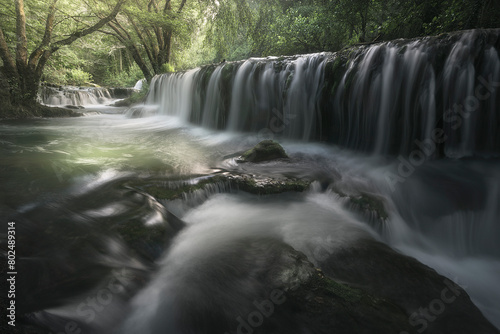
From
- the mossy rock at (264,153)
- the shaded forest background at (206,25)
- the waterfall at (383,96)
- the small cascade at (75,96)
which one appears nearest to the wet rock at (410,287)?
the mossy rock at (264,153)

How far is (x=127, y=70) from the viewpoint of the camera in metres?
23.2

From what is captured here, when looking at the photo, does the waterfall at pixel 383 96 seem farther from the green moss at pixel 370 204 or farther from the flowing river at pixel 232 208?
the green moss at pixel 370 204

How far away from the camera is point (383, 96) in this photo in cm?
395

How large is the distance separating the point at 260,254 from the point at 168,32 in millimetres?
14878

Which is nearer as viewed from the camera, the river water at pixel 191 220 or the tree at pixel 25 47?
the river water at pixel 191 220

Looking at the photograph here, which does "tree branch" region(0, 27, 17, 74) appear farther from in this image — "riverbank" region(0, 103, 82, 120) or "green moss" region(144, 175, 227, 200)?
"green moss" region(144, 175, 227, 200)

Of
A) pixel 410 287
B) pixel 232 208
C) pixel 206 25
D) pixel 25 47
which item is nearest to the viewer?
pixel 410 287

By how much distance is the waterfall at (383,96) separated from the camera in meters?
3.24

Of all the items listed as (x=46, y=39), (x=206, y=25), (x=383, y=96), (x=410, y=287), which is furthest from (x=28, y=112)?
(x=410, y=287)

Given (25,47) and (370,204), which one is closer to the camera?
(370,204)

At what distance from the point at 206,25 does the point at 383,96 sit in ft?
41.7

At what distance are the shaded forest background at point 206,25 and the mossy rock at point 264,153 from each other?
170 inches

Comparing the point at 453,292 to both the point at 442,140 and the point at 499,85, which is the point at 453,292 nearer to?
the point at 442,140

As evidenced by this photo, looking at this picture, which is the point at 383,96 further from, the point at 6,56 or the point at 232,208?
the point at 6,56
